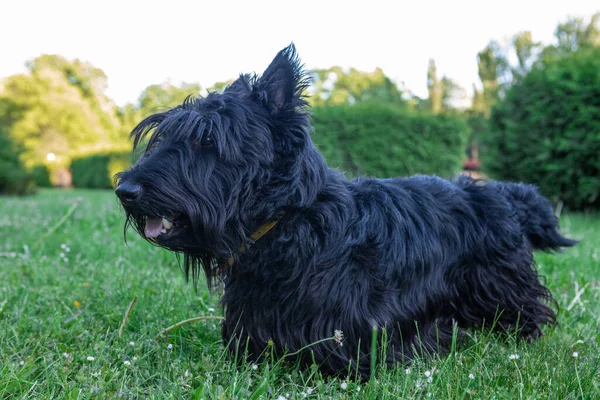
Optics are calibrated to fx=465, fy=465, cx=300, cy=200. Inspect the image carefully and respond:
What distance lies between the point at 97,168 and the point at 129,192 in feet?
95.9

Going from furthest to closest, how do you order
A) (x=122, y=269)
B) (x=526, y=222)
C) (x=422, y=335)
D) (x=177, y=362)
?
(x=122, y=269), (x=526, y=222), (x=422, y=335), (x=177, y=362)

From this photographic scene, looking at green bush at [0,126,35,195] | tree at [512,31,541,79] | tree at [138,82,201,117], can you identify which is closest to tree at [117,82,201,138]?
tree at [138,82,201,117]

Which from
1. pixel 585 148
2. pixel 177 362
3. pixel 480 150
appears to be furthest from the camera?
pixel 480 150

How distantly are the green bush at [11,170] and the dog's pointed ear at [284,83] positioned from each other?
16.7 m

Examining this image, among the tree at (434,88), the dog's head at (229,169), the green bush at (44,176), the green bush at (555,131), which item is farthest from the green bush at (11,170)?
the tree at (434,88)

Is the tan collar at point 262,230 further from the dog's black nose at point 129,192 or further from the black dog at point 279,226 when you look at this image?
the dog's black nose at point 129,192

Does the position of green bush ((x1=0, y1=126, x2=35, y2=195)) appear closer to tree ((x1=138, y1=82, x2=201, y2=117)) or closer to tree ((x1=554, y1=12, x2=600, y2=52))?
tree ((x1=554, y1=12, x2=600, y2=52))

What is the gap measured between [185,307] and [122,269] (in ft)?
3.70

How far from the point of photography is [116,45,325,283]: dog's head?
204 centimetres

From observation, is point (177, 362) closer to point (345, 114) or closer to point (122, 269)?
point (122, 269)

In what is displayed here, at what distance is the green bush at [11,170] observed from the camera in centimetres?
1579

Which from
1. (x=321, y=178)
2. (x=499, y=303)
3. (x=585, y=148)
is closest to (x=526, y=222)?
(x=499, y=303)

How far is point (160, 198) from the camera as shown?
1.97m

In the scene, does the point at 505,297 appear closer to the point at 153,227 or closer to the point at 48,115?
the point at 153,227
